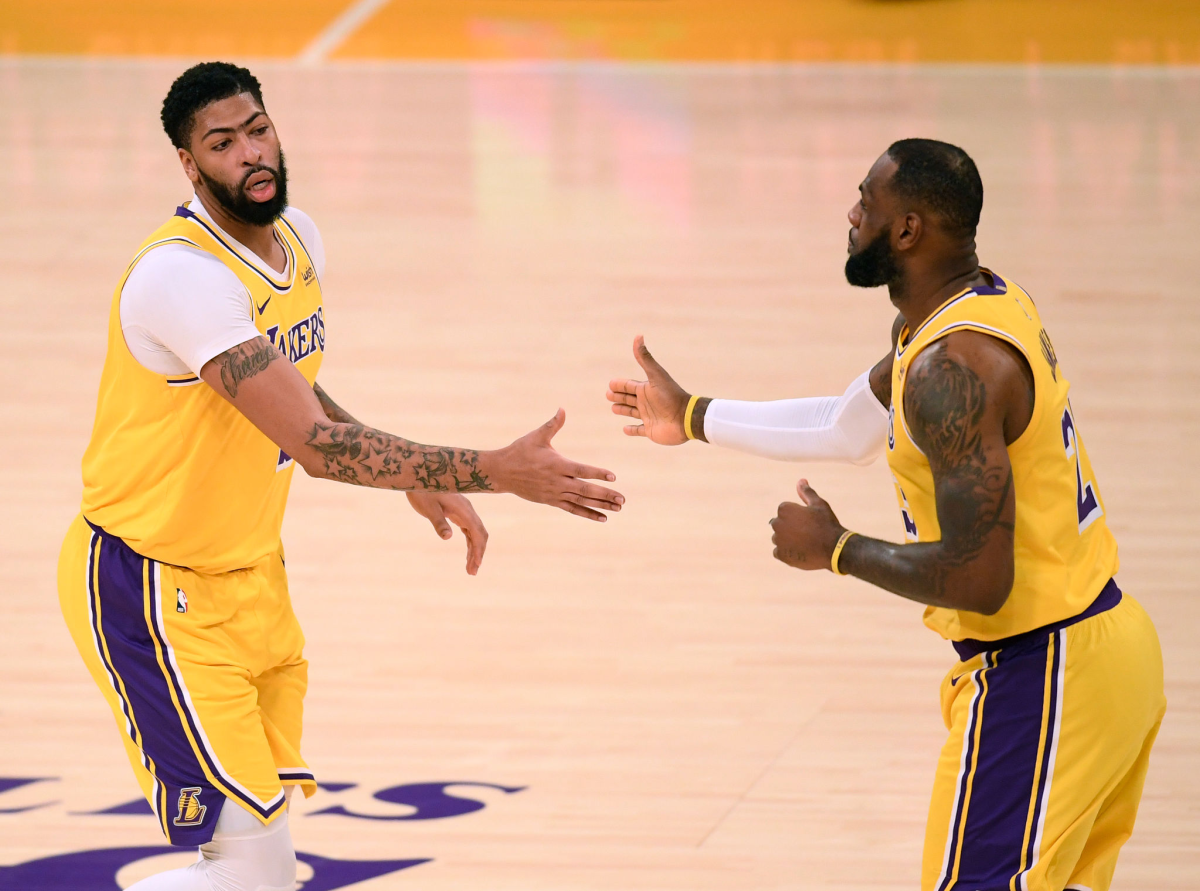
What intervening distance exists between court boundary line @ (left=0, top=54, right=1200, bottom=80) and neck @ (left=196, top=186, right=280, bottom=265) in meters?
10.2

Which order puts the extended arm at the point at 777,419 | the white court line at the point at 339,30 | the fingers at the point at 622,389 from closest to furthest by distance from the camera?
the extended arm at the point at 777,419, the fingers at the point at 622,389, the white court line at the point at 339,30

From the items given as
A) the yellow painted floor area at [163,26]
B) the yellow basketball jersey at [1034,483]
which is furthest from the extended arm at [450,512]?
the yellow painted floor area at [163,26]

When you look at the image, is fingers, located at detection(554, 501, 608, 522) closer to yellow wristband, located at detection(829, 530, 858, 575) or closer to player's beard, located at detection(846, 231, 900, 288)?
yellow wristband, located at detection(829, 530, 858, 575)

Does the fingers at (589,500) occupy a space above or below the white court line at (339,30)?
below

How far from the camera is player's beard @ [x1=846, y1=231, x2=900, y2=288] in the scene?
2.70 meters

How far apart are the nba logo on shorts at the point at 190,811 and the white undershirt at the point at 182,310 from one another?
0.75 metres

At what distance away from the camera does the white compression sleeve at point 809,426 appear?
320 centimetres

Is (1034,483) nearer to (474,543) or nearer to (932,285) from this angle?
(932,285)

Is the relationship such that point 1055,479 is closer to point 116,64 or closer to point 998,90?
point 998,90

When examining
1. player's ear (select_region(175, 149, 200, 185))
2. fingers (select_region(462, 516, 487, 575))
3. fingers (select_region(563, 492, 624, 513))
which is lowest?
fingers (select_region(462, 516, 487, 575))

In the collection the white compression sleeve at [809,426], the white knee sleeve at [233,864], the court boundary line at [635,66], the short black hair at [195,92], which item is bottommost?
the white knee sleeve at [233,864]

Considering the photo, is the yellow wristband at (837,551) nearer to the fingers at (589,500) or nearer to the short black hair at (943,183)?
the fingers at (589,500)

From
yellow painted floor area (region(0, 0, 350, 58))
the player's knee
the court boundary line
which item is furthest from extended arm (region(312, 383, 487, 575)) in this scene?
yellow painted floor area (region(0, 0, 350, 58))

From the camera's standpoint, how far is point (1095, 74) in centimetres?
1266
